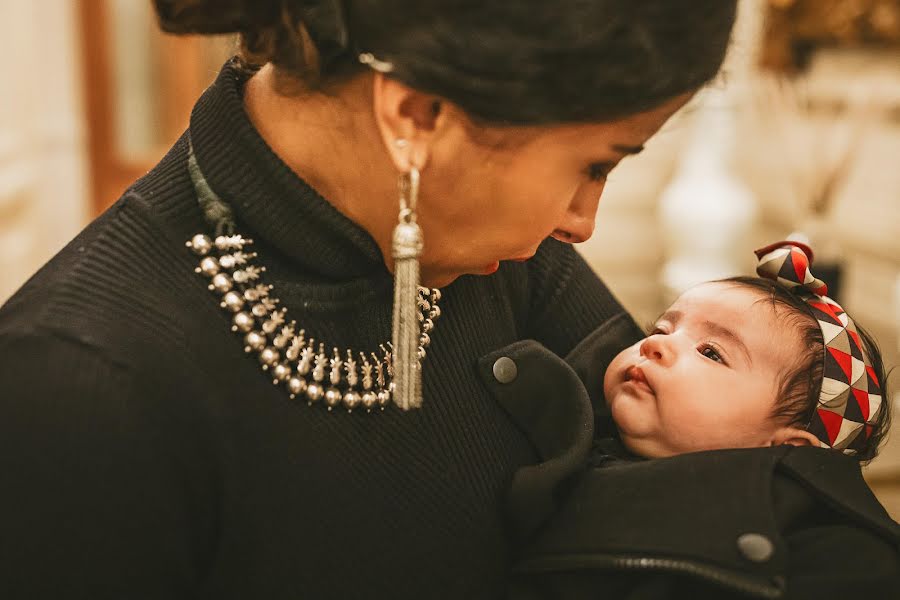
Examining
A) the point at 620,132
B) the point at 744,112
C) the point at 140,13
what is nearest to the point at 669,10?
the point at 620,132

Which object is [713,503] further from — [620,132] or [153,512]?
[153,512]

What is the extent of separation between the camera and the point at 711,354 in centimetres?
130

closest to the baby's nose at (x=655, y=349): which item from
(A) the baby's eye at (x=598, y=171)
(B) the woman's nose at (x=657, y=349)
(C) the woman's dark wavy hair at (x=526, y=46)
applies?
(B) the woman's nose at (x=657, y=349)

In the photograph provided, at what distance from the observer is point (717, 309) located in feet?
4.33

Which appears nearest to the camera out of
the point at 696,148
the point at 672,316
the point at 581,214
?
the point at 581,214

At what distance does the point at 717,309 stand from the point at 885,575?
42 cm

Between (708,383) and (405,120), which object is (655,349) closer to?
(708,383)

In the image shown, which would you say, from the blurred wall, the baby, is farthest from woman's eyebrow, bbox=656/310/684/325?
the blurred wall

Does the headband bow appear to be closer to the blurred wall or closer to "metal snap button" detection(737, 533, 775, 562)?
"metal snap button" detection(737, 533, 775, 562)

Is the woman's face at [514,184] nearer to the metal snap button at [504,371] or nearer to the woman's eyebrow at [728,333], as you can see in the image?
the metal snap button at [504,371]

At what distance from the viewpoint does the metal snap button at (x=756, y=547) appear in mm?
1001

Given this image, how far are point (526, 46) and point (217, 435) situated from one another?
41 cm

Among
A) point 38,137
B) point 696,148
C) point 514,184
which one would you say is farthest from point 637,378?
point 38,137

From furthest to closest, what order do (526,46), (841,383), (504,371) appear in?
(841,383), (504,371), (526,46)
